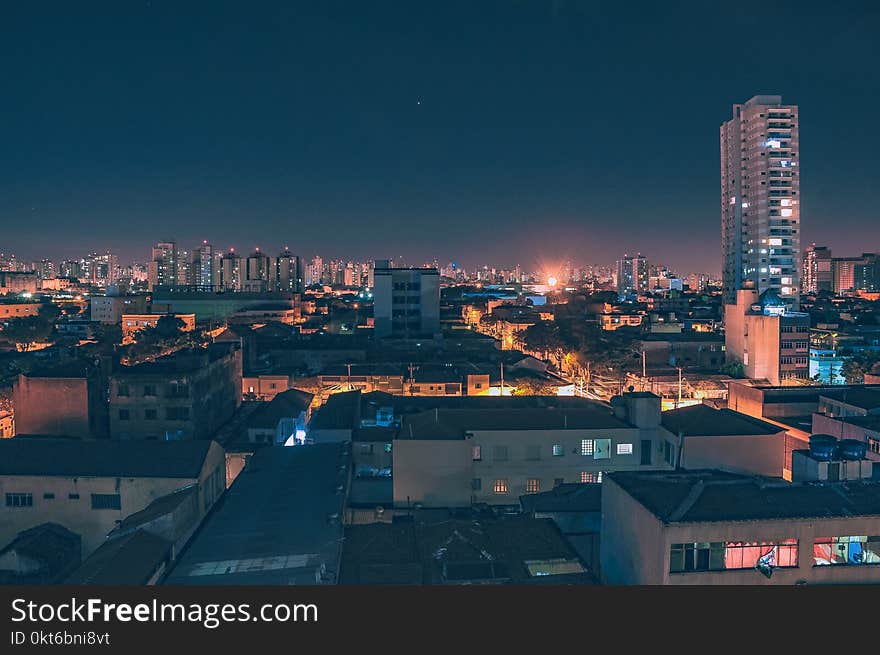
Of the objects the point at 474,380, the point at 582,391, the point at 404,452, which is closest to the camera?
the point at 404,452

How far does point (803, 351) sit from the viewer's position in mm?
17531

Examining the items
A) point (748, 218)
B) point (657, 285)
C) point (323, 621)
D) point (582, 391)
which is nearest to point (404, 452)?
point (323, 621)

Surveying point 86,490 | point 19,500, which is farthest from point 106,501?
point 19,500

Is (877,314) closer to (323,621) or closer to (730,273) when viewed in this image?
(730,273)

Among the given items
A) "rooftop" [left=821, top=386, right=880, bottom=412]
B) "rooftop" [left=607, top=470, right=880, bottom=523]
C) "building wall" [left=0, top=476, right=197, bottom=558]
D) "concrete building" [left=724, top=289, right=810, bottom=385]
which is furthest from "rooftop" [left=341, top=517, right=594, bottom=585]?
"concrete building" [left=724, top=289, right=810, bottom=385]

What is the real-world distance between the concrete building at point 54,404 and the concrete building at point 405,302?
14158mm

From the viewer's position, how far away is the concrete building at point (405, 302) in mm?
24734

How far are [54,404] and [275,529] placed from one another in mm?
6753

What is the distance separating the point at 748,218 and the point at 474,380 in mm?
23888

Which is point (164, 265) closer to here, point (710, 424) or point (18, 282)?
point (18, 282)

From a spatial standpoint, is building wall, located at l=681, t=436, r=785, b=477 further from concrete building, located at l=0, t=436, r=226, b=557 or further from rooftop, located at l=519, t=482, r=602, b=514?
concrete building, located at l=0, t=436, r=226, b=557

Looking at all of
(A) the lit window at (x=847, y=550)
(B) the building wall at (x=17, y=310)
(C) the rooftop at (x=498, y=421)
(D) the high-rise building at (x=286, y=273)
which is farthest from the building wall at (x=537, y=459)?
(D) the high-rise building at (x=286, y=273)

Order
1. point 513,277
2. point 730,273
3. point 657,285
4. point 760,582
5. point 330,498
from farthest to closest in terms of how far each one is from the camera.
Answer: point 513,277
point 657,285
point 730,273
point 330,498
point 760,582

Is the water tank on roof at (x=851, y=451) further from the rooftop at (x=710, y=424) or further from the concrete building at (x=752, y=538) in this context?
the rooftop at (x=710, y=424)
